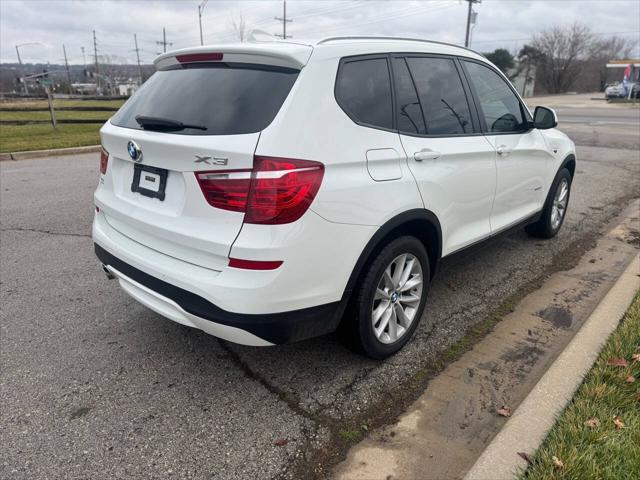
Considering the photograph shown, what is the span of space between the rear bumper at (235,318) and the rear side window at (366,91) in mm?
1030

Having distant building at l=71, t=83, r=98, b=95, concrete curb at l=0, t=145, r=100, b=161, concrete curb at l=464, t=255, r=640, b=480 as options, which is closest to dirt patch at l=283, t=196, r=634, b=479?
concrete curb at l=464, t=255, r=640, b=480

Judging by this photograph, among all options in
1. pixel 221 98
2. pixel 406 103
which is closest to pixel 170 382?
pixel 221 98

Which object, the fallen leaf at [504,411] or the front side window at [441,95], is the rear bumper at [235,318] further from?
the front side window at [441,95]

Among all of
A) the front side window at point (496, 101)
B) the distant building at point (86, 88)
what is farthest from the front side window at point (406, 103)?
the distant building at point (86, 88)

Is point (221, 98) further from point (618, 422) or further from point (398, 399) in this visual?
point (618, 422)

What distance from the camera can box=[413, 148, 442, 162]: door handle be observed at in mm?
2945

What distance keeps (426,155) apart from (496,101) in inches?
57.0

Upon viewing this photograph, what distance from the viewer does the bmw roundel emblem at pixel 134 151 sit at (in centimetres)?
271

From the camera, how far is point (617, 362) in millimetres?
2869

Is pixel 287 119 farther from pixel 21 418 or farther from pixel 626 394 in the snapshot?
pixel 626 394

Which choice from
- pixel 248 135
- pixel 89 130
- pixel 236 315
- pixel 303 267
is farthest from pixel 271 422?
pixel 89 130

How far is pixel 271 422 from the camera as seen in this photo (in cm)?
258

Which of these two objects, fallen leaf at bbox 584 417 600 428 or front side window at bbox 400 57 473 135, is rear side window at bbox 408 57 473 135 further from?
fallen leaf at bbox 584 417 600 428

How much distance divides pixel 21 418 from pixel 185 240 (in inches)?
50.8
